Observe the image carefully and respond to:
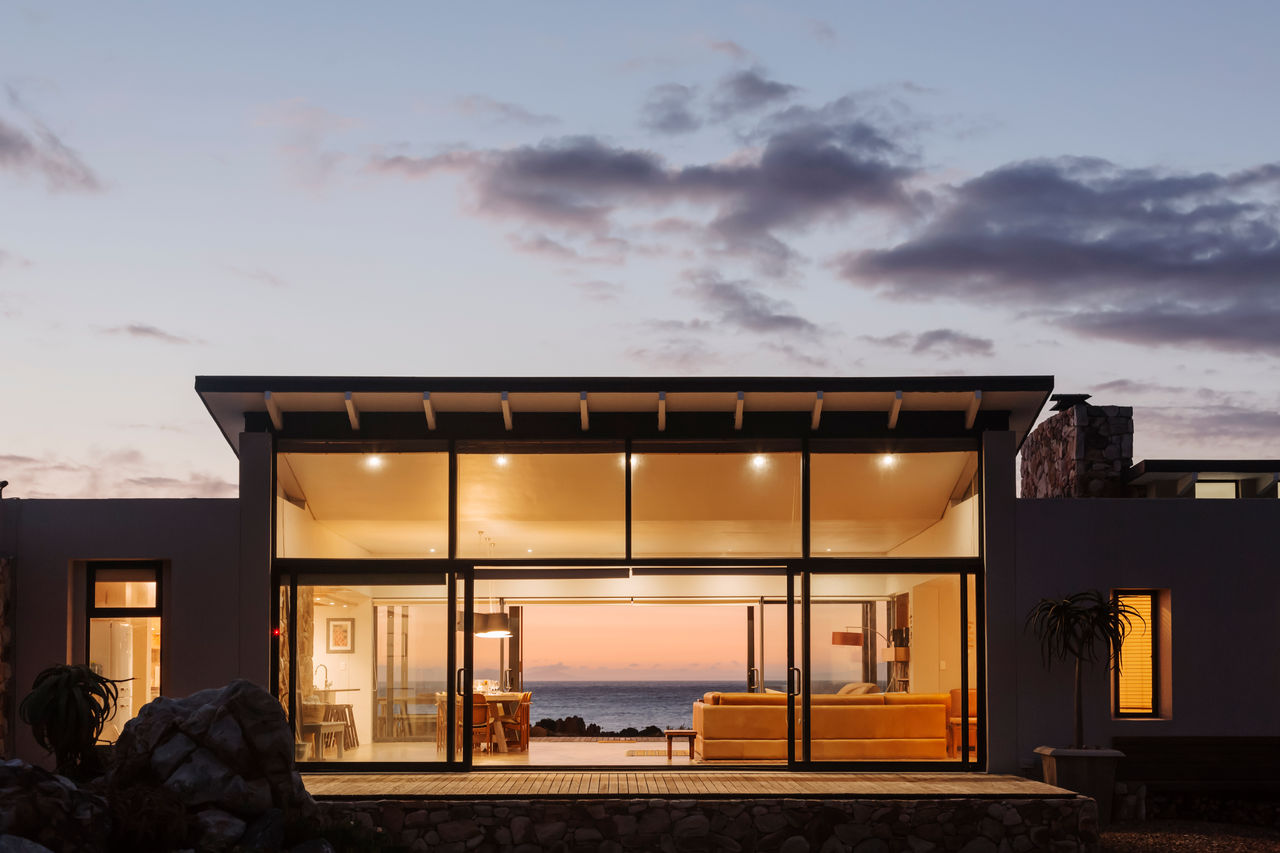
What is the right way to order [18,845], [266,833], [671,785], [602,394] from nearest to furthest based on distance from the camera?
1. [18,845]
2. [266,833]
3. [671,785]
4. [602,394]

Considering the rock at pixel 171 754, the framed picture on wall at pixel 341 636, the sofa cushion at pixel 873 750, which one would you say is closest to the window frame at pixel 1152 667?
the sofa cushion at pixel 873 750

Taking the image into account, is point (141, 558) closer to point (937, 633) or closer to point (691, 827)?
point (691, 827)

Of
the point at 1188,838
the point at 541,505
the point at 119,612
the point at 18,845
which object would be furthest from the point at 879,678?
the point at 18,845

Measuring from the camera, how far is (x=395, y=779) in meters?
11.7

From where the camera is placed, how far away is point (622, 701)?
5853cm

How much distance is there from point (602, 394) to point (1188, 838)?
6.88 meters

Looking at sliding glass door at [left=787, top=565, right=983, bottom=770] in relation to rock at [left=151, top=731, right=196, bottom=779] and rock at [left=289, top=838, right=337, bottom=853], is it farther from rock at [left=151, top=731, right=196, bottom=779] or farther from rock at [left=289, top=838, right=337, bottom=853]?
rock at [left=151, top=731, right=196, bottom=779]

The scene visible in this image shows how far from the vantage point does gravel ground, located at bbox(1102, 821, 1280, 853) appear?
35.7 ft

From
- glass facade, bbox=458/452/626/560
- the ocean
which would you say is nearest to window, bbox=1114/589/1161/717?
glass facade, bbox=458/452/626/560

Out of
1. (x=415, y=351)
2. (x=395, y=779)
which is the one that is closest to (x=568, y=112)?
(x=395, y=779)

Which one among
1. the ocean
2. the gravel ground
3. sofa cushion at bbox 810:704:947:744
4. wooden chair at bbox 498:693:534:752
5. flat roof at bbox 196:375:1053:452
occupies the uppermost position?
flat roof at bbox 196:375:1053:452

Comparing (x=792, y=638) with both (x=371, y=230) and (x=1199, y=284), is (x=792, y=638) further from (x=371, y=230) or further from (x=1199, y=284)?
(x=1199, y=284)

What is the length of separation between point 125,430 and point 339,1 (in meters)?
11.2

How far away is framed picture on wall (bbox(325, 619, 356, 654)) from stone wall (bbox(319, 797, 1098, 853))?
2185 millimetres
